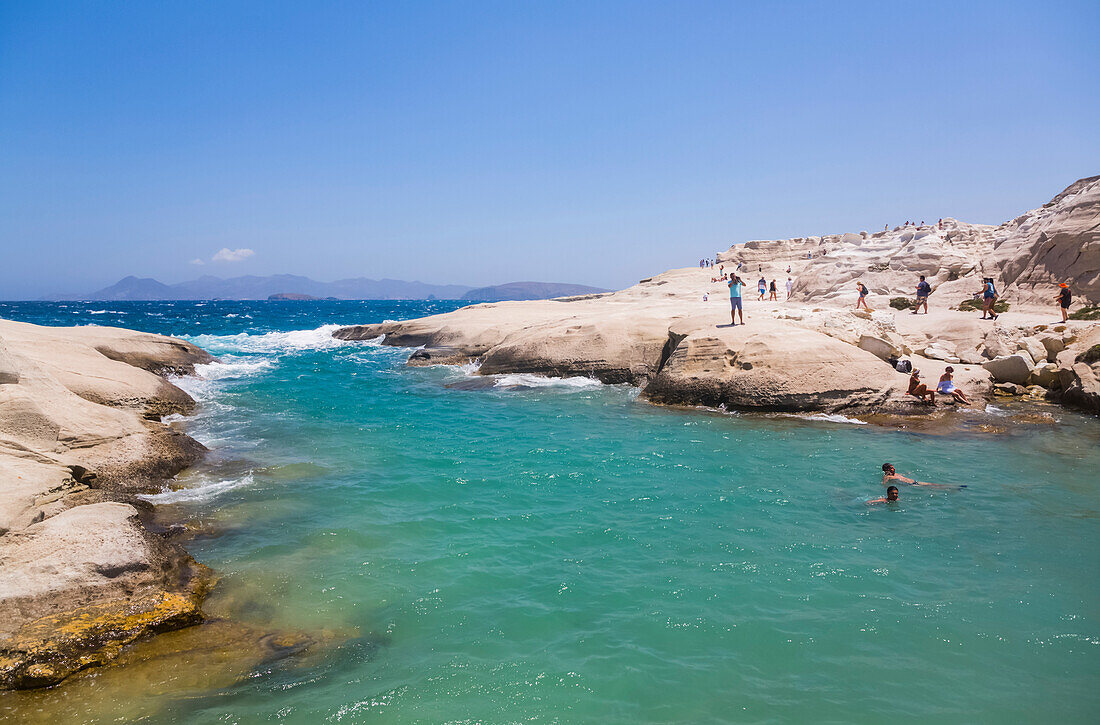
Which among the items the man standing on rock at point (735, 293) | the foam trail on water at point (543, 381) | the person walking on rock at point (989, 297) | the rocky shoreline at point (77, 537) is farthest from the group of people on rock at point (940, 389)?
the rocky shoreline at point (77, 537)

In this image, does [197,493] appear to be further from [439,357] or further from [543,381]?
[439,357]

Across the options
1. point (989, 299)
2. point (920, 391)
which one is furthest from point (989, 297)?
point (920, 391)

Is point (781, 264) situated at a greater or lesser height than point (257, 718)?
greater

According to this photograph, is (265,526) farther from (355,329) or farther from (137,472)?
(355,329)

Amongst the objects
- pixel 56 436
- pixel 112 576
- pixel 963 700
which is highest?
pixel 56 436

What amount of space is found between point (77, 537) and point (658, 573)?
271 inches

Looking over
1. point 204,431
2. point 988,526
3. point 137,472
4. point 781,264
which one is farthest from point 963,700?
point 781,264

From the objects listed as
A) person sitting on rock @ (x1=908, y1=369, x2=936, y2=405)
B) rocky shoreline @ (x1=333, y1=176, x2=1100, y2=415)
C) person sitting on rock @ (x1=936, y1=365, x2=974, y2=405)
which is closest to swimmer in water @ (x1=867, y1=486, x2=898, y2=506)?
rocky shoreline @ (x1=333, y1=176, x2=1100, y2=415)

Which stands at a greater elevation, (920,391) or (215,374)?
(920,391)

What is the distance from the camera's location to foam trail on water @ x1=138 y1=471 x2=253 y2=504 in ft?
33.1

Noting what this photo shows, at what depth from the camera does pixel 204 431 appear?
1520cm

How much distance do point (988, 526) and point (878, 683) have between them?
187 inches

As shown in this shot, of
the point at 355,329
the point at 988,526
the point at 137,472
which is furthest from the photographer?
the point at 355,329

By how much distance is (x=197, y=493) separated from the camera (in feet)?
34.4
